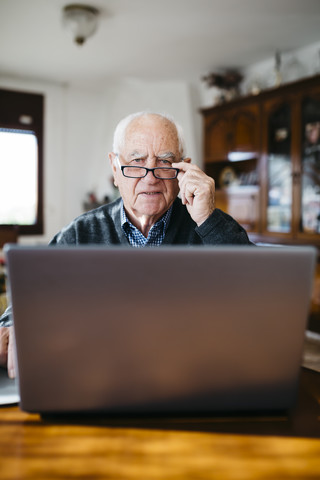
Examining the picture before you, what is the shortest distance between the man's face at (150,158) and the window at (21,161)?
4188 mm

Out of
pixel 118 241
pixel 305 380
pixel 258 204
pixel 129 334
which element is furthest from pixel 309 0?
pixel 129 334

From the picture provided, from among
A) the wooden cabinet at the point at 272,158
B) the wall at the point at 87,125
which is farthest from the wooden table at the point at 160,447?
the wall at the point at 87,125

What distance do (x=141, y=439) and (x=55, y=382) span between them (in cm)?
15

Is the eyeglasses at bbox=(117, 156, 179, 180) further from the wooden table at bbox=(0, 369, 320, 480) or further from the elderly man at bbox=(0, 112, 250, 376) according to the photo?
the wooden table at bbox=(0, 369, 320, 480)

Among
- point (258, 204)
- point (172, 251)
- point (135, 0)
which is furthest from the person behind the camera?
point (258, 204)

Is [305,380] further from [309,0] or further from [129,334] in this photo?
[309,0]

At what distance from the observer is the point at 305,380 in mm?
854

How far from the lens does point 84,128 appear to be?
562 cm

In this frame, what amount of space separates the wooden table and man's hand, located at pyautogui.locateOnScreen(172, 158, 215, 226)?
0.70 meters

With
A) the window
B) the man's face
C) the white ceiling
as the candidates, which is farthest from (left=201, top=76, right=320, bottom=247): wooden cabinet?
the man's face

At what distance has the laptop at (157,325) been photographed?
0.57m

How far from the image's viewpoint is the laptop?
566mm

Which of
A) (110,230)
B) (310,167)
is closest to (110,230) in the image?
(110,230)

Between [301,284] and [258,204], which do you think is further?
[258,204]
